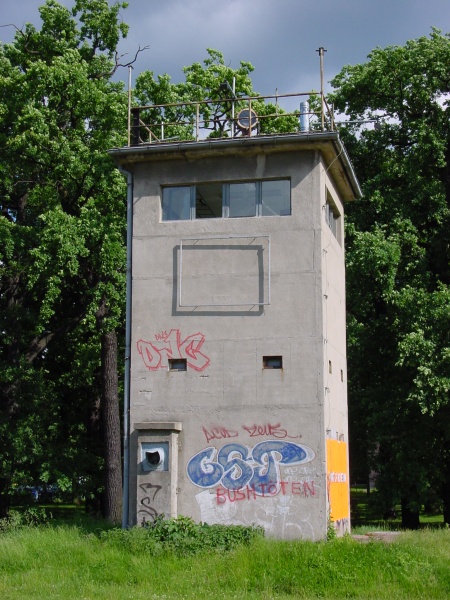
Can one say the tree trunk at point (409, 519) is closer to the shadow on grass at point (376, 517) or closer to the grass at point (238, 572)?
the shadow on grass at point (376, 517)

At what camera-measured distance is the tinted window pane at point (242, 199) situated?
2011 cm

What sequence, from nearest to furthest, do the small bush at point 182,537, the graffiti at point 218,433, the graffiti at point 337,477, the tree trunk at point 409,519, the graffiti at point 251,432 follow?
the small bush at point 182,537
the graffiti at point 251,432
the graffiti at point 218,433
the graffiti at point 337,477
the tree trunk at point 409,519

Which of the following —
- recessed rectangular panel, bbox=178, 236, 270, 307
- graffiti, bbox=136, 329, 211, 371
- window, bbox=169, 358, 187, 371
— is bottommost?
window, bbox=169, 358, 187, 371

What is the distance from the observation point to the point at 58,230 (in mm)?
26141

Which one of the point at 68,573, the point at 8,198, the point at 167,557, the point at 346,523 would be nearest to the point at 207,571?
the point at 167,557

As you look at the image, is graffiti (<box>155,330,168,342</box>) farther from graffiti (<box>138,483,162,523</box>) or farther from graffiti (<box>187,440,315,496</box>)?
graffiti (<box>138,483,162,523</box>)

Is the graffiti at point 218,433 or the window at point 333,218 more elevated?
the window at point 333,218

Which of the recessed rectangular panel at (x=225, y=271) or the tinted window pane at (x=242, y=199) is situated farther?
the tinted window pane at (x=242, y=199)

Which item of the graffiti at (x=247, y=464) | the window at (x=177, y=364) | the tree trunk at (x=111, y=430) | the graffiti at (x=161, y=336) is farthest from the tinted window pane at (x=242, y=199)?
the tree trunk at (x=111, y=430)

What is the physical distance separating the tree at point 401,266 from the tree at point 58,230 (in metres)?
8.20

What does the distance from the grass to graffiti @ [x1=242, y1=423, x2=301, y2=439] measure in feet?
7.51

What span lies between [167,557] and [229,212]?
7.86 metres

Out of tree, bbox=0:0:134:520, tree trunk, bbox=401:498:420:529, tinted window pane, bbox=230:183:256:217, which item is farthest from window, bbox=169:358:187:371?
tree trunk, bbox=401:498:420:529

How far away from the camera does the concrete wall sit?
18641 millimetres
